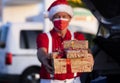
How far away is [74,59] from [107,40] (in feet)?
5.14

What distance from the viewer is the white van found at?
13750 millimetres

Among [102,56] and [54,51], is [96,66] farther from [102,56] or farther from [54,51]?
[54,51]

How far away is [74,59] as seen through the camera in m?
4.73

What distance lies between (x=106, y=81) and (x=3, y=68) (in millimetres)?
8680

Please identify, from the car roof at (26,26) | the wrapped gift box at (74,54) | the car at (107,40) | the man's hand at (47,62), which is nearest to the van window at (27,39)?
the car roof at (26,26)

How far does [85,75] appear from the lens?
6176 mm

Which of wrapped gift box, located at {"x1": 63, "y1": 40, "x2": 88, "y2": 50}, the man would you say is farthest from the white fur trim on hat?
wrapped gift box, located at {"x1": 63, "y1": 40, "x2": 88, "y2": 50}

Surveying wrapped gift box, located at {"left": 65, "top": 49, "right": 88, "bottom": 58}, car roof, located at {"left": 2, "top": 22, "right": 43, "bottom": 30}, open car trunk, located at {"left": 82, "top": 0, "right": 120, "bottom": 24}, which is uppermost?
open car trunk, located at {"left": 82, "top": 0, "right": 120, "bottom": 24}

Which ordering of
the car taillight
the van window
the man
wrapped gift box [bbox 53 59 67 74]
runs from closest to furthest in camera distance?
wrapped gift box [bbox 53 59 67 74]
the man
the car taillight
the van window

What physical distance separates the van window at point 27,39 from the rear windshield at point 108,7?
308 inches

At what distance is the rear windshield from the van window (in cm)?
783

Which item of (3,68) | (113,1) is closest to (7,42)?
(3,68)

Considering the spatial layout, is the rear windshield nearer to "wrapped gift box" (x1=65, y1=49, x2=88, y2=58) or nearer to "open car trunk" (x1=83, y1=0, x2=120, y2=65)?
"open car trunk" (x1=83, y1=0, x2=120, y2=65)

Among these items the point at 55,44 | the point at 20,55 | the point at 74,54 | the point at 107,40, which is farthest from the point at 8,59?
the point at 74,54
